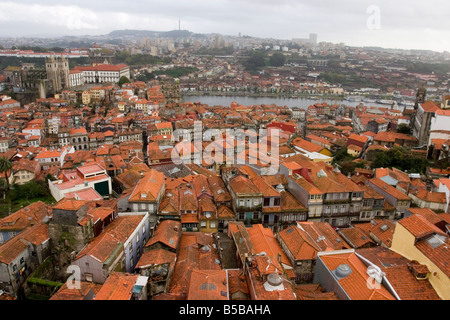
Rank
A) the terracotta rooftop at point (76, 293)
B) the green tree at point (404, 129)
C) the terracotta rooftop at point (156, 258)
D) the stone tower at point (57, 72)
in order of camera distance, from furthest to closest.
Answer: the stone tower at point (57, 72) < the green tree at point (404, 129) < the terracotta rooftop at point (156, 258) < the terracotta rooftop at point (76, 293)

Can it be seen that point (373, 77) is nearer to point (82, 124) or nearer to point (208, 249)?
point (82, 124)

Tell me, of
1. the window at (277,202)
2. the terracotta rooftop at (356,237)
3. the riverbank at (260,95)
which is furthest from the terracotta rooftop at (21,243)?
the riverbank at (260,95)

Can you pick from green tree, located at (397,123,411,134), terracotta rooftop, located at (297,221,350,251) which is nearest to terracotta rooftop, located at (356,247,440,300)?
terracotta rooftop, located at (297,221,350,251)

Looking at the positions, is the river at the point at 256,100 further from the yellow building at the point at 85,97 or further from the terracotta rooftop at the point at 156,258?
the terracotta rooftop at the point at 156,258

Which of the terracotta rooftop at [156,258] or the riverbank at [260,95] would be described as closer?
the terracotta rooftop at [156,258]
